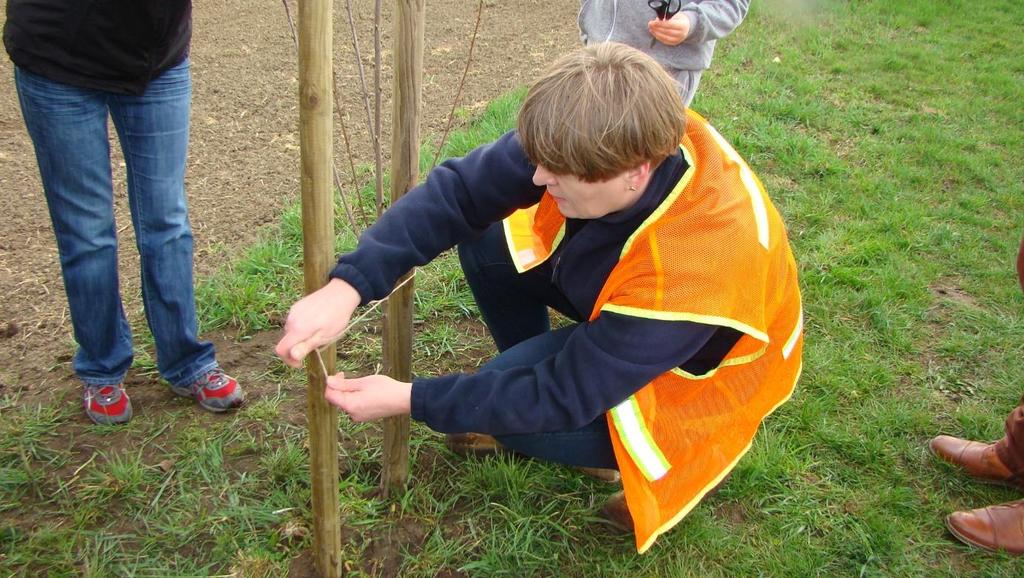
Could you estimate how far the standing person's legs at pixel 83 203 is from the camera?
1.98 m

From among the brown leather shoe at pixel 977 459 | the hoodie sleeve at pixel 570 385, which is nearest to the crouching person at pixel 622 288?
the hoodie sleeve at pixel 570 385

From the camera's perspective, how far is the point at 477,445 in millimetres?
2430

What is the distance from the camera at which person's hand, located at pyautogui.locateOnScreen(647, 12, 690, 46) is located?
9.01ft

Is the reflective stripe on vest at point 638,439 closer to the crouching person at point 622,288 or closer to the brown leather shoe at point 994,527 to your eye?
the crouching person at point 622,288

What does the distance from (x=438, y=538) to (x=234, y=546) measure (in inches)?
21.6

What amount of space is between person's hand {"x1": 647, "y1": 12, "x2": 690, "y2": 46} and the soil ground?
1.81m

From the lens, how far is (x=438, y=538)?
2166 mm

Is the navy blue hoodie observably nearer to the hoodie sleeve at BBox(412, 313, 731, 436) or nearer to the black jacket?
the hoodie sleeve at BBox(412, 313, 731, 436)

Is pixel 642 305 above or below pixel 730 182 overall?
below

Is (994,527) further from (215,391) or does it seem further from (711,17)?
(215,391)

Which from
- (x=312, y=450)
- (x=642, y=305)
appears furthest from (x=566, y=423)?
(x=312, y=450)

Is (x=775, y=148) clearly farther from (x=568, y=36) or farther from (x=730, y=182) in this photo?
(x=730, y=182)

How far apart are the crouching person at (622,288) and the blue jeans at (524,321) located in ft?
0.04

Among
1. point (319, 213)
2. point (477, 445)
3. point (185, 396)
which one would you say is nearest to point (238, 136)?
point (185, 396)
